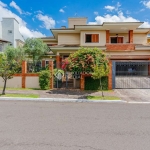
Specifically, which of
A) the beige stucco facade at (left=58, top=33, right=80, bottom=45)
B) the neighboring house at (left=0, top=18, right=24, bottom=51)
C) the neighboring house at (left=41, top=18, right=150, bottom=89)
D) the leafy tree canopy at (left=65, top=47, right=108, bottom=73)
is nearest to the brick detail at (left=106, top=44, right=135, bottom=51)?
the neighboring house at (left=41, top=18, right=150, bottom=89)

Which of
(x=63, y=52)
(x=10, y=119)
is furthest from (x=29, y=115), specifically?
(x=63, y=52)

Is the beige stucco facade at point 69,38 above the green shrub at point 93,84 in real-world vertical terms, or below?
above

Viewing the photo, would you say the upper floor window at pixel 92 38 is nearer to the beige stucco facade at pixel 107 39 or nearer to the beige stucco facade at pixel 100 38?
the beige stucco facade at pixel 107 39

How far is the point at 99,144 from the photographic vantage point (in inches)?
152

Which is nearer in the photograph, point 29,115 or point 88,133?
point 88,133

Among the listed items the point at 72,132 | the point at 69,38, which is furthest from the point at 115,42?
the point at 72,132

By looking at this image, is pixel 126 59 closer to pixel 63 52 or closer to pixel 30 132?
pixel 63 52

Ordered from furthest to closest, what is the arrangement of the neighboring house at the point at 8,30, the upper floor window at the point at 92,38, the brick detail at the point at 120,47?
the neighboring house at the point at 8,30, the upper floor window at the point at 92,38, the brick detail at the point at 120,47

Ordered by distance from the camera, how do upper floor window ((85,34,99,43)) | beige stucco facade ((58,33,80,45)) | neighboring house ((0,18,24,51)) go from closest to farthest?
upper floor window ((85,34,99,43)), beige stucco facade ((58,33,80,45)), neighboring house ((0,18,24,51))

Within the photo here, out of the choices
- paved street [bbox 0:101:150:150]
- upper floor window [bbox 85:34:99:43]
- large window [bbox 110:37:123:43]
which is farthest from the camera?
large window [bbox 110:37:123:43]

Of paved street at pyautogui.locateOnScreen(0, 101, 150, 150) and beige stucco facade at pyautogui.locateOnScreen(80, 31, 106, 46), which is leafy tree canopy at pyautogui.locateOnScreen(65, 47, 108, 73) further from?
beige stucco facade at pyautogui.locateOnScreen(80, 31, 106, 46)

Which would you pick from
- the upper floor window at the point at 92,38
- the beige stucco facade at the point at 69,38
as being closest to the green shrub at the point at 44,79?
the upper floor window at the point at 92,38

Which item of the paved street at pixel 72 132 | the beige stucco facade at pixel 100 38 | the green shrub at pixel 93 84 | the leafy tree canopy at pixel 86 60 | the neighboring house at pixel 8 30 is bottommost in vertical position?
the paved street at pixel 72 132

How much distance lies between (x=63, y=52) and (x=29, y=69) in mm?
7157
